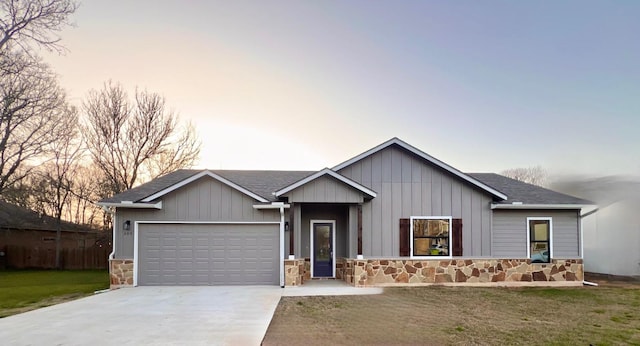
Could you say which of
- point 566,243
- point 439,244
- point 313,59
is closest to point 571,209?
point 566,243

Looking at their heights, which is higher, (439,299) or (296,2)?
(296,2)

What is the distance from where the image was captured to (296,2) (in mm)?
14891

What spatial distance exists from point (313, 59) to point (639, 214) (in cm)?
1205

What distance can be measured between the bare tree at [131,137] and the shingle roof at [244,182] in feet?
28.2

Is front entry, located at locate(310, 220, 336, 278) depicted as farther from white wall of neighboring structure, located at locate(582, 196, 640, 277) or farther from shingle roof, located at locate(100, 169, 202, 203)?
white wall of neighboring structure, located at locate(582, 196, 640, 277)

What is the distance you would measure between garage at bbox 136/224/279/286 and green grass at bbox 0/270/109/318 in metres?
2.12

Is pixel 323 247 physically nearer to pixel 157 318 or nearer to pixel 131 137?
pixel 157 318

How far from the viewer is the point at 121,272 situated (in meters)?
14.4

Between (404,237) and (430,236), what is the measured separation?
934mm

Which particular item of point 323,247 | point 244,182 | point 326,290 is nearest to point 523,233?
point 323,247

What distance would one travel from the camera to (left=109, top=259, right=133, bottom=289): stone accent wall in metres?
14.3

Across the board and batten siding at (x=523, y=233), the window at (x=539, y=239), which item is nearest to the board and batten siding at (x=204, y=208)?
the board and batten siding at (x=523, y=233)

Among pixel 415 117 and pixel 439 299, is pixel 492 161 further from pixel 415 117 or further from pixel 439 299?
pixel 439 299

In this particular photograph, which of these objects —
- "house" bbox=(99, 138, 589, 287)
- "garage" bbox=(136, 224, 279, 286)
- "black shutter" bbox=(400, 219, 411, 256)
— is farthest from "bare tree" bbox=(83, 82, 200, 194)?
"black shutter" bbox=(400, 219, 411, 256)
